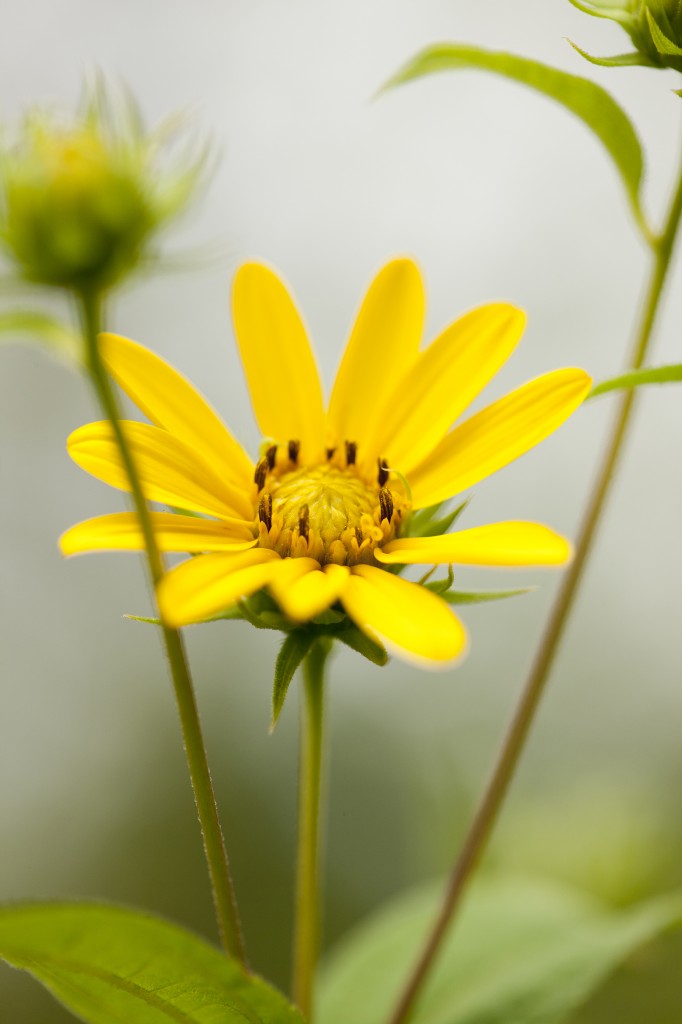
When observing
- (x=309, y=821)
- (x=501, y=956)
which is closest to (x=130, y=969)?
(x=309, y=821)

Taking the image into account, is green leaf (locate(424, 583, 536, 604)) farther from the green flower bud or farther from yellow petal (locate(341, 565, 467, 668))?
the green flower bud

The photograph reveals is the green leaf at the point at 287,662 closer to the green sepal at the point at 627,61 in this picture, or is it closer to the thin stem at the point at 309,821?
the thin stem at the point at 309,821

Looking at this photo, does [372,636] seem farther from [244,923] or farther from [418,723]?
[418,723]

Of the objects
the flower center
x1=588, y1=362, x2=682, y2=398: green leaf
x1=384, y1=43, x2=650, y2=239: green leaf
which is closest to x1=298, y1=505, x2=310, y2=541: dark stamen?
the flower center

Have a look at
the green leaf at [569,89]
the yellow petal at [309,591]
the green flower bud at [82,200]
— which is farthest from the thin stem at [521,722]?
the green flower bud at [82,200]

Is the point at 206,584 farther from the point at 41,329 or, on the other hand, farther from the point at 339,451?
the point at 339,451

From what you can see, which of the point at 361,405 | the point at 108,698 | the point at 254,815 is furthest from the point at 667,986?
the point at 108,698
